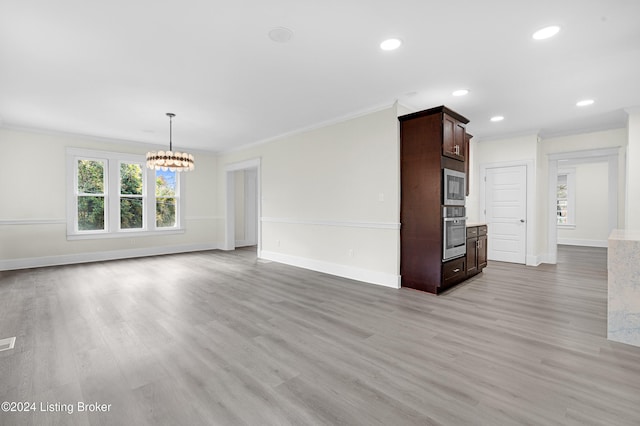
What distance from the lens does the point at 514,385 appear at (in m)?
1.94

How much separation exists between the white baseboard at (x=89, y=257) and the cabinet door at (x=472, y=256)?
651 cm

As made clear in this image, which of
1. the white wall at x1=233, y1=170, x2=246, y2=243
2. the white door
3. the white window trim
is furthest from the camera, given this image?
the white wall at x1=233, y1=170, x2=246, y2=243

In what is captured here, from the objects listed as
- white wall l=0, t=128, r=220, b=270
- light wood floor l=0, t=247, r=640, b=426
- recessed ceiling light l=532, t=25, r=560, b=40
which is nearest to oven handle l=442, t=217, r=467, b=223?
light wood floor l=0, t=247, r=640, b=426

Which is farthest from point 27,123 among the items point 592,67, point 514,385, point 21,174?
point 592,67

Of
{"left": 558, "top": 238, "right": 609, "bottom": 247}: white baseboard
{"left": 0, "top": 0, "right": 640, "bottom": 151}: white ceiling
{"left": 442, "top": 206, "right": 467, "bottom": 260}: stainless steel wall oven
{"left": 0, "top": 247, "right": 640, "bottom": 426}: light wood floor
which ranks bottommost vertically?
{"left": 0, "top": 247, "right": 640, "bottom": 426}: light wood floor

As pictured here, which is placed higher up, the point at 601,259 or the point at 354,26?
the point at 354,26

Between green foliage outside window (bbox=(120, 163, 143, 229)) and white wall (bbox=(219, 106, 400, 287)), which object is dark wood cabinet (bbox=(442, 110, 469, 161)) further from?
green foliage outside window (bbox=(120, 163, 143, 229))

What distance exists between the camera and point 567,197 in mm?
8945

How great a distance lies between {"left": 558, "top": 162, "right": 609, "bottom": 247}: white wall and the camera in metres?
8.31

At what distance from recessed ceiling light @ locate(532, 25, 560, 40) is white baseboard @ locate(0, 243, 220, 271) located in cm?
785

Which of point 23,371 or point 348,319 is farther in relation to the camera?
point 348,319

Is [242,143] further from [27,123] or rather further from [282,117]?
[27,123]

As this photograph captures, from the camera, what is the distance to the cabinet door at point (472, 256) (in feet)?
15.3

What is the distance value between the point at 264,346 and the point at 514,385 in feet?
5.95
